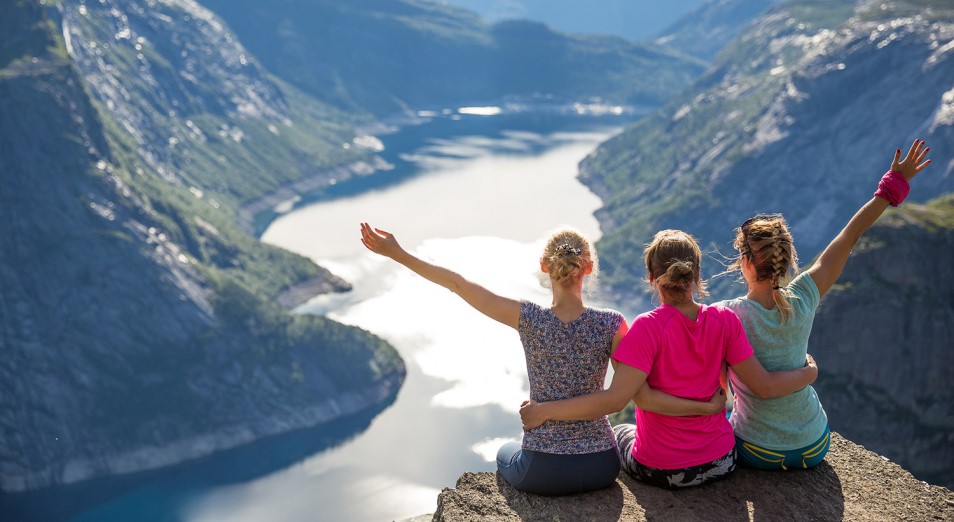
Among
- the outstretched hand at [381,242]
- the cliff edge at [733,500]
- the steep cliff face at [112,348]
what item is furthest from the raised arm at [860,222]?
the steep cliff face at [112,348]

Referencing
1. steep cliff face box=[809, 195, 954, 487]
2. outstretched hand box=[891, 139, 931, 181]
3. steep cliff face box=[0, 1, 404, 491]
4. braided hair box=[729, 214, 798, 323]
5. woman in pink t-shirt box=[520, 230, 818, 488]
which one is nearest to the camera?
woman in pink t-shirt box=[520, 230, 818, 488]

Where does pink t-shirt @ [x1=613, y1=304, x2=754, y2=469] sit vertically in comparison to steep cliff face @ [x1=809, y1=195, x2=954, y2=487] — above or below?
below

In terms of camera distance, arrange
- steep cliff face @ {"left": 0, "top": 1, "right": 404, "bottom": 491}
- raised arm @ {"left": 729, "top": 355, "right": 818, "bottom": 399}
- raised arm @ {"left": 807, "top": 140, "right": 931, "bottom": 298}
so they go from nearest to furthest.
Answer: raised arm @ {"left": 729, "top": 355, "right": 818, "bottom": 399} → raised arm @ {"left": 807, "top": 140, "right": 931, "bottom": 298} → steep cliff face @ {"left": 0, "top": 1, "right": 404, "bottom": 491}

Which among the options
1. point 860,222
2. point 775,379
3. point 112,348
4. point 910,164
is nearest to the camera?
point 775,379

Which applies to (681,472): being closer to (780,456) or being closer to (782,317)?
(780,456)

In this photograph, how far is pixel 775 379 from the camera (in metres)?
16.5

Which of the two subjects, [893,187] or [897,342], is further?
[897,342]

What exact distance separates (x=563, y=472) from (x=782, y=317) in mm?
4705

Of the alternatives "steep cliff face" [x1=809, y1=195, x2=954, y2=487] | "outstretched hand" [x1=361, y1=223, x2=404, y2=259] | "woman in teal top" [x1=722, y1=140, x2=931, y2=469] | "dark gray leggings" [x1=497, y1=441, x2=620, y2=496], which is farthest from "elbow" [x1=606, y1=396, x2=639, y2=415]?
"steep cliff face" [x1=809, y1=195, x2=954, y2=487]

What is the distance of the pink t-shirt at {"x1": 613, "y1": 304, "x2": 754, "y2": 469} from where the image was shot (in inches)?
612

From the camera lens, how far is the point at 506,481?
679 inches

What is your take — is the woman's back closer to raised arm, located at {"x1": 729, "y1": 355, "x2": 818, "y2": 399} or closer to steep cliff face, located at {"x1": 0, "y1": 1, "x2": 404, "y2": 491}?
raised arm, located at {"x1": 729, "y1": 355, "x2": 818, "y2": 399}

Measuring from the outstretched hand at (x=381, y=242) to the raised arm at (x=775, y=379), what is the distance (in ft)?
20.4

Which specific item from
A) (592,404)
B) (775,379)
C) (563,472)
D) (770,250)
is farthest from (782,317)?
(563,472)
